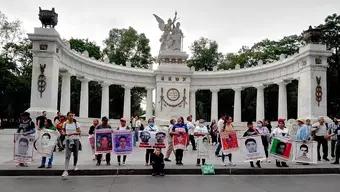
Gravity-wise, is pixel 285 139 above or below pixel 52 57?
below

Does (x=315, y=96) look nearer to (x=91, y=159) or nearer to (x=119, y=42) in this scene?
(x=91, y=159)

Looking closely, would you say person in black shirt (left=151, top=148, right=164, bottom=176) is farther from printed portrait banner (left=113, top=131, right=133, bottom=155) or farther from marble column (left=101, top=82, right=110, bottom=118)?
marble column (left=101, top=82, right=110, bottom=118)

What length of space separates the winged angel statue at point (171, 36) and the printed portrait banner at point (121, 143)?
1366 inches

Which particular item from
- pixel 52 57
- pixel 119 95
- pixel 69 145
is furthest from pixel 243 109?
pixel 69 145

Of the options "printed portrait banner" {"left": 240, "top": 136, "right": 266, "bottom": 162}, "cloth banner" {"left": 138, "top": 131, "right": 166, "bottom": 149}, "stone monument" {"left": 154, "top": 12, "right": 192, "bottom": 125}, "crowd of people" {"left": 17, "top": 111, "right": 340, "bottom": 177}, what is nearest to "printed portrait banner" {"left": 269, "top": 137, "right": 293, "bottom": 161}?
"crowd of people" {"left": 17, "top": 111, "right": 340, "bottom": 177}

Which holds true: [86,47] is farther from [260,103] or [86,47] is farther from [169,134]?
[169,134]

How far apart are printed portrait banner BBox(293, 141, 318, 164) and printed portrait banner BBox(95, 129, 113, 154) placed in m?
8.35

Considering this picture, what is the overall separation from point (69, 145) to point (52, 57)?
17.0 m

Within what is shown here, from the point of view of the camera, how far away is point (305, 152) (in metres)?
19.2

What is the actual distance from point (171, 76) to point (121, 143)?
110ft

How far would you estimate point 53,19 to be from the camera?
32.0 meters

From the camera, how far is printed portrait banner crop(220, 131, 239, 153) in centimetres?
1864

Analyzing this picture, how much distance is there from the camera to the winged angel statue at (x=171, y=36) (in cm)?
5209

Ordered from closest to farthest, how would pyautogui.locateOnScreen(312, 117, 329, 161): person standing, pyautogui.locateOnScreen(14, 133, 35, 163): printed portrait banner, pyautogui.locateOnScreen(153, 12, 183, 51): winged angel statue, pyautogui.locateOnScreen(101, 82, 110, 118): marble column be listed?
pyautogui.locateOnScreen(14, 133, 35, 163): printed portrait banner < pyautogui.locateOnScreen(312, 117, 329, 161): person standing < pyautogui.locateOnScreen(101, 82, 110, 118): marble column < pyautogui.locateOnScreen(153, 12, 183, 51): winged angel statue
